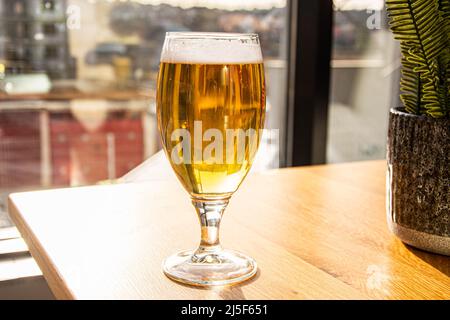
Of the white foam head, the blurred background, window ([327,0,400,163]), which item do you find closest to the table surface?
the white foam head

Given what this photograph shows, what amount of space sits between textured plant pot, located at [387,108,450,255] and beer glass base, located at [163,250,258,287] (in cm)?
19

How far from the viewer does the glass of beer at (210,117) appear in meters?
0.57

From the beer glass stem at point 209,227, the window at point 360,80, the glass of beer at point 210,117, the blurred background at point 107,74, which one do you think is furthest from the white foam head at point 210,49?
the window at point 360,80

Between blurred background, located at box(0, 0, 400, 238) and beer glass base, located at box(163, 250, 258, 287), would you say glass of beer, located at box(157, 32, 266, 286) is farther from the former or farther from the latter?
blurred background, located at box(0, 0, 400, 238)

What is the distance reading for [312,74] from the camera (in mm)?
2439

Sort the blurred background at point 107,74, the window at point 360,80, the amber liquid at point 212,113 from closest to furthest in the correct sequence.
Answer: the amber liquid at point 212,113
the blurred background at point 107,74
the window at point 360,80

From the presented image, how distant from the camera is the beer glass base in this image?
0.59 meters

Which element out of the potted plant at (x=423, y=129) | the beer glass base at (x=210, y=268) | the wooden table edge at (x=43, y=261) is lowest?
the wooden table edge at (x=43, y=261)

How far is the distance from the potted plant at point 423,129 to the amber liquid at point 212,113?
6.8 inches

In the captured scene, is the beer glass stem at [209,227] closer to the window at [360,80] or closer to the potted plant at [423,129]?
the potted plant at [423,129]

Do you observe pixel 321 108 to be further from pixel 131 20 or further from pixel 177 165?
pixel 177 165

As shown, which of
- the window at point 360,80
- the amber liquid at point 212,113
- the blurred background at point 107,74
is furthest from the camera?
the window at point 360,80

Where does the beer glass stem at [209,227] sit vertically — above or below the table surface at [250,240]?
above
